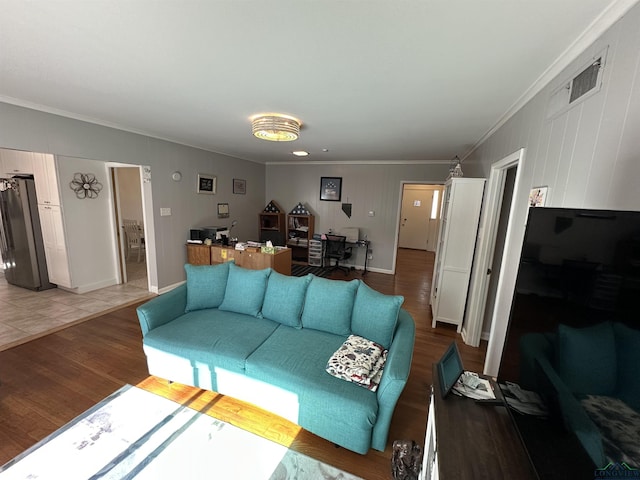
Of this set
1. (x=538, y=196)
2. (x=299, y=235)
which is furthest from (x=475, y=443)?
(x=299, y=235)

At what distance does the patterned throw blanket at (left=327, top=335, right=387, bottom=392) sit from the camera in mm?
1619

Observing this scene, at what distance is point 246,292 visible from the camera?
95.8 inches

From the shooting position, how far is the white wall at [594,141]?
0.97 m

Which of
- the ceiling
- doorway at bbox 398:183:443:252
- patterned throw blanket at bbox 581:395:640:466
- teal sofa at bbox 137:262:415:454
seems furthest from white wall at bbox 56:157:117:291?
doorway at bbox 398:183:443:252

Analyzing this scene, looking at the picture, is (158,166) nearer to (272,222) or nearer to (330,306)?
(272,222)

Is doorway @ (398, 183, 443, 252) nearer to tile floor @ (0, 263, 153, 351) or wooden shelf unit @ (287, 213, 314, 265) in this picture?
wooden shelf unit @ (287, 213, 314, 265)

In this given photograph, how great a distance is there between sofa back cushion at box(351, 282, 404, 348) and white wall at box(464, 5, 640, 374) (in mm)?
873

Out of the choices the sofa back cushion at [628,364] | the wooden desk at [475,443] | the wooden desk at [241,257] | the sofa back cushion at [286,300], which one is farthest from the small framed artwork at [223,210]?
the sofa back cushion at [628,364]

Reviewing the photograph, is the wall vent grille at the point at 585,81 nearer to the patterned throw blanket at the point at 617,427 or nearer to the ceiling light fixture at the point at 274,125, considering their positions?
the patterned throw blanket at the point at 617,427

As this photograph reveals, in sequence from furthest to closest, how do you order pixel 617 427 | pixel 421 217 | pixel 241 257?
1. pixel 421 217
2. pixel 241 257
3. pixel 617 427

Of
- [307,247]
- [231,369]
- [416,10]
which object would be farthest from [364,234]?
[416,10]

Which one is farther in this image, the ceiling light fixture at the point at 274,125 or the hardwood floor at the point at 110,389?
the ceiling light fixture at the point at 274,125

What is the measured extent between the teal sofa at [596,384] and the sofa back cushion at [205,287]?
8.03 feet

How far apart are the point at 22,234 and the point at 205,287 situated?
3805 millimetres
